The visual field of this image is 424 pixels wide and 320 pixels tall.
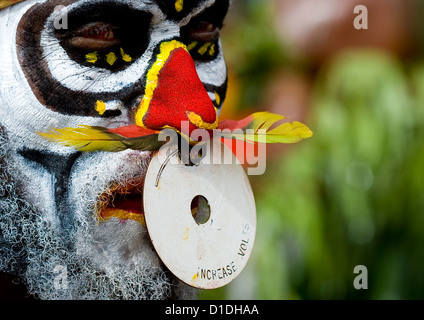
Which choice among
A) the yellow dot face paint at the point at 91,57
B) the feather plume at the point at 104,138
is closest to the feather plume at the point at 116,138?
the feather plume at the point at 104,138

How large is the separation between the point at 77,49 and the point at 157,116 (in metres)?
0.25

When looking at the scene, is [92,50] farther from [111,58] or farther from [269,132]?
[269,132]

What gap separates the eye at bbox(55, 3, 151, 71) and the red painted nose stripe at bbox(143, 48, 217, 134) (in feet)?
0.32

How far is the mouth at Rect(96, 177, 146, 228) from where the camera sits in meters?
1.58

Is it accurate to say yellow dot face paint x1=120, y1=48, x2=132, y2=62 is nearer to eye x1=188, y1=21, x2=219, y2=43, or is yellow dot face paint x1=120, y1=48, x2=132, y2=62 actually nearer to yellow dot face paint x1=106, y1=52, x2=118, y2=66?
yellow dot face paint x1=106, y1=52, x2=118, y2=66

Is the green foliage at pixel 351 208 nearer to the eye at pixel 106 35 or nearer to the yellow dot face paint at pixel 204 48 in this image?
the yellow dot face paint at pixel 204 48

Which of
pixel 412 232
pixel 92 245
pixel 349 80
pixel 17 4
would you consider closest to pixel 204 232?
pixel 92 245

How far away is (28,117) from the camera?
1549 mm

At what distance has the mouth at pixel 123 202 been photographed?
5.19 feet

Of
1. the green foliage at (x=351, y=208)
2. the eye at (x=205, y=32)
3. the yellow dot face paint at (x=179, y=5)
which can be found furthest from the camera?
the green foliage at (x=351, y=208)

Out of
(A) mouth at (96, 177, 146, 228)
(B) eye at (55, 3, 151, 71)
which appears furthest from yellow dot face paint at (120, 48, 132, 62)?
(A) mouth at (96, 177, 146, 228)

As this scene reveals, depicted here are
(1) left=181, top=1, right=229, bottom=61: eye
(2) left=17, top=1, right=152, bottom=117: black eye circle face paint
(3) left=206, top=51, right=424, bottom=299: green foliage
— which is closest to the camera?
(2) left=17, top=1, right=152, bottom=117: black eye circle face paint

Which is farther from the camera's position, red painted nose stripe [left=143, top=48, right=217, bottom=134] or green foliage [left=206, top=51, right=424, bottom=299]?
green foliage [left=206, top=51, right=424, bottom=299]

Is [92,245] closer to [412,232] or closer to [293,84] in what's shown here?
[412,232]
